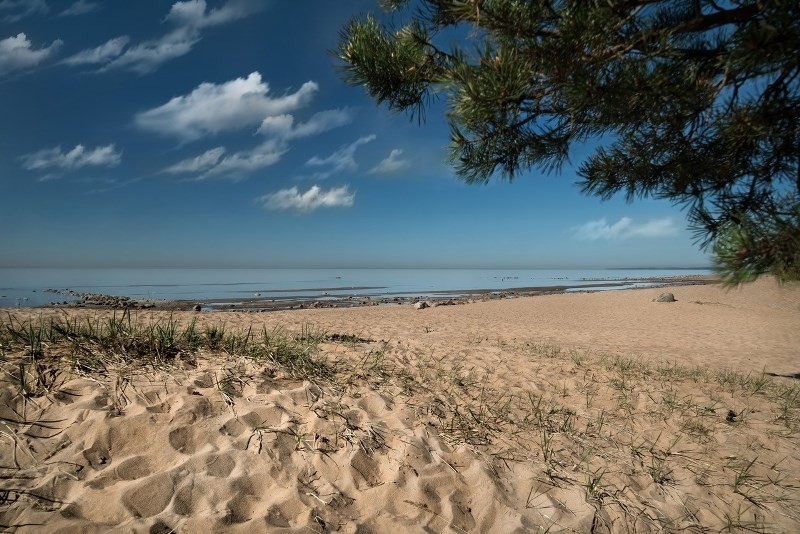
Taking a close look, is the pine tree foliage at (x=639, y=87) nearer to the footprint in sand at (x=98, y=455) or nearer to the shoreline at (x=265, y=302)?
the footprint in sand at (x=98, y=455)

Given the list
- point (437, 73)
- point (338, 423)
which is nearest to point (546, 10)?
point (437, 73)

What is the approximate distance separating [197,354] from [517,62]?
3.46 metres

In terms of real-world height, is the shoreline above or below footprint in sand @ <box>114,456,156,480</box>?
below

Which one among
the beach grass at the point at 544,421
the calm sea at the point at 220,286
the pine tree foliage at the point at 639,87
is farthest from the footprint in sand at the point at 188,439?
the calm sea at the point at 220,286

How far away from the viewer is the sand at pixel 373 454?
2.03 m

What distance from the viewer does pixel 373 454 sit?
8.46ft

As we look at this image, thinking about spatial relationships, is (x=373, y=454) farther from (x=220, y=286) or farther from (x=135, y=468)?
(x=220, y=286)

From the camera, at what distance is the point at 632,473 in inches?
112

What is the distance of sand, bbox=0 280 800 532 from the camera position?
6.65 ft

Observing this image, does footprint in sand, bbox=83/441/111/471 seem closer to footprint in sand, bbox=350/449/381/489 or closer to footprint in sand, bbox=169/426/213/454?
footprint in sand, bbox=169/426/213/454

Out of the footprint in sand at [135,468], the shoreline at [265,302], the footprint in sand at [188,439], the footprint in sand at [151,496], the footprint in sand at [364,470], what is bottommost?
the shoreline at [265,302]

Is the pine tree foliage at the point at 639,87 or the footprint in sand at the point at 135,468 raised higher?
the pine tree foliage at the point at 639,87

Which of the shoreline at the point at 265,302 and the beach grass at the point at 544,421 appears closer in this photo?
the beach grass at the point at 544,421

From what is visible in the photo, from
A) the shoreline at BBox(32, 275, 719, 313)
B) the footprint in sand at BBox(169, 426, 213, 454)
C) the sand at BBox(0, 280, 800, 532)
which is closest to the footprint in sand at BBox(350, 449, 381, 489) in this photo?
the sand at BBox(0, 280, 800, 532)
